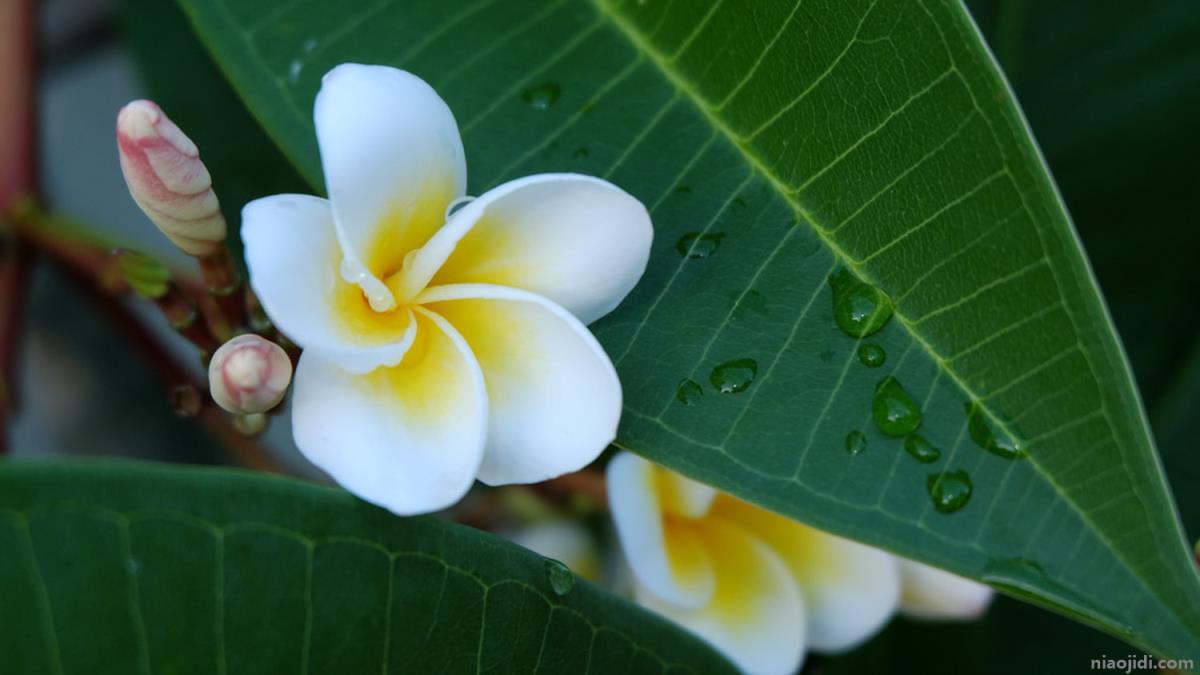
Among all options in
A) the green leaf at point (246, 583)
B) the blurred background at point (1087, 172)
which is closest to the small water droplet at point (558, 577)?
the green leaf at point (246, 583)

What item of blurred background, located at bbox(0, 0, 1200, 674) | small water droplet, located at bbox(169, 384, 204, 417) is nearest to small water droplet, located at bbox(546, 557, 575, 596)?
small water droplet, located at bbox(169, 384, 204, 417)

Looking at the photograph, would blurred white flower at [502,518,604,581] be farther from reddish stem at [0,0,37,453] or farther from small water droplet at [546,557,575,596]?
reddish stem at [0,0,37,453]

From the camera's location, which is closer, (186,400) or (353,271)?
(353,271)

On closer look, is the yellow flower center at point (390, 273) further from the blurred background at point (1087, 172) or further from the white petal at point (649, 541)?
the blurred background at point (1087, 172)

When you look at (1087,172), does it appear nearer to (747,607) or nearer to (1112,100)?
(1112,100)

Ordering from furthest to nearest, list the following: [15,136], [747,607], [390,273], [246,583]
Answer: [15,136] → [747,607] → [390,273] → [246,583]

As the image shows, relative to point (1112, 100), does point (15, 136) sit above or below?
below

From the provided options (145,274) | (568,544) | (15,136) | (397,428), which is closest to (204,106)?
(15,136)
